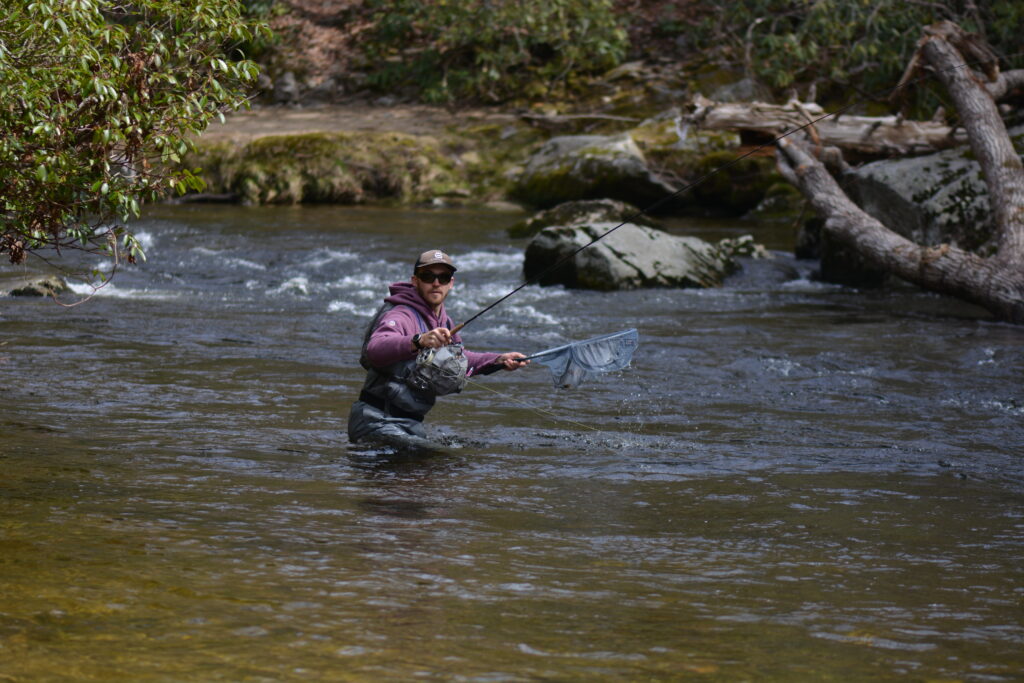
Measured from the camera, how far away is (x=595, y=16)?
80.1 feet

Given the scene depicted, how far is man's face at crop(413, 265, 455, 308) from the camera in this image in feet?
20.8

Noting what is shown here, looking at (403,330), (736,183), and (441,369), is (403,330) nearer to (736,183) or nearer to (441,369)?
(441,369)

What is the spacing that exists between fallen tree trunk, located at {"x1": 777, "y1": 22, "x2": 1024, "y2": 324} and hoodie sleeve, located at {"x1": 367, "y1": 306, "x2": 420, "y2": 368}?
7385 mm

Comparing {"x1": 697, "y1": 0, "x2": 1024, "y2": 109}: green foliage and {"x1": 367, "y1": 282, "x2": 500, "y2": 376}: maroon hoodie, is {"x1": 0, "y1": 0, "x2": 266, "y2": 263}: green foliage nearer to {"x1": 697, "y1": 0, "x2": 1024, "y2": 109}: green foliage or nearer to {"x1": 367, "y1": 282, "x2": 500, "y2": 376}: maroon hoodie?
{"x1": 367, "y1": 282, "x2": 500, "y2": 376}: maroon hoodie

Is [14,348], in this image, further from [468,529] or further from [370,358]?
[468,529]

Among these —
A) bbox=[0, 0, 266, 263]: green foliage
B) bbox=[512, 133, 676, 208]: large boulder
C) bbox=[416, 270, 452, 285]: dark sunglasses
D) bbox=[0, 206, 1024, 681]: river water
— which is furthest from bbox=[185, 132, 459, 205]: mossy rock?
bbox=[416, 270, 452, 285]: dark sunglasses

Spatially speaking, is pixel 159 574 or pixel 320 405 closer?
pixel 159 574

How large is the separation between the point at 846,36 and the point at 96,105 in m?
15.3

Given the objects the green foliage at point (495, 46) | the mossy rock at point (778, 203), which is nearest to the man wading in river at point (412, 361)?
the mossy rock at point (778, 203)

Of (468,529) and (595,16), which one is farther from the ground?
(595,16)

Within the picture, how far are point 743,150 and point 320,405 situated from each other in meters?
10.4

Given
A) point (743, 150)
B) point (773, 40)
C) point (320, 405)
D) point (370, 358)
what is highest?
point (773, 40)

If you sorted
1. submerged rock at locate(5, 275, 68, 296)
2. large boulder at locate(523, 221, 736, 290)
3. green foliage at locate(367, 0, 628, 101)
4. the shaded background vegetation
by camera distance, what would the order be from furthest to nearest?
green foliage at locate(367, 0, 628, 101)
the shaded background vegetation
large boulder at locate(523, 221, 736, 290)
submerged rock at locate(5, 275, 68, 296)

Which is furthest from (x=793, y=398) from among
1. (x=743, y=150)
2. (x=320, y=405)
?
(x=743, y=150)
